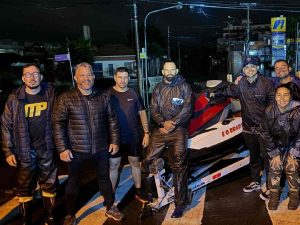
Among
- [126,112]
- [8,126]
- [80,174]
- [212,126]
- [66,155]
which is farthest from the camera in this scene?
[212,126]

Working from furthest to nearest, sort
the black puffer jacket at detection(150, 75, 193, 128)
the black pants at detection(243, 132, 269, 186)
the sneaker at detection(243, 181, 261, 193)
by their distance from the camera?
1. the sneaker at detection(243, 181, 261, 193)
2. the black pants at detection(243, 132, 269, 186)
3. the black puffer jacket at detection(150, 75, 193, 128)

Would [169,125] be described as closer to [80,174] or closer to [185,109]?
[185,109]

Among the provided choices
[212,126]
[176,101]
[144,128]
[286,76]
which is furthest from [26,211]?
[286,76]

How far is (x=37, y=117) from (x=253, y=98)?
2.85m

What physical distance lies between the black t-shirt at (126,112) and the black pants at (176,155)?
43 centimetres

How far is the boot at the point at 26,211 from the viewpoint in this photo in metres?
4.47

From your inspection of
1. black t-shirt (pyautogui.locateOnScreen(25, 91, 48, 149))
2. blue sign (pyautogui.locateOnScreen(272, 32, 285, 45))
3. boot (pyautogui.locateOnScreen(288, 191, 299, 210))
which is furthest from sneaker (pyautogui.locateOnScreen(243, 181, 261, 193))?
blue sign (pyautogui.locateOnScreen(272, 32, 285, 45))

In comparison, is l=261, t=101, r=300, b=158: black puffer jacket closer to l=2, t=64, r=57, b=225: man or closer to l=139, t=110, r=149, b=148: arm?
l=139, t=110, r=149, b=148: arm

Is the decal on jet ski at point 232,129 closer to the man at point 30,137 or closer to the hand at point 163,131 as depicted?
the hand at point 163,131

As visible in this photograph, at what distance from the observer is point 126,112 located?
494 centimetres

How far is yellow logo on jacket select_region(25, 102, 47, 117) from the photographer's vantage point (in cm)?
430

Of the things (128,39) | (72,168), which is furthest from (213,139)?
(128,39)

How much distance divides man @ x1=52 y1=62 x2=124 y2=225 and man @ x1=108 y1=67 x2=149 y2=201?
45cm

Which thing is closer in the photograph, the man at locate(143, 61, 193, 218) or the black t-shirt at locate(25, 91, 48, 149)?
the black t-shirt at locate(25, 91, 48, 149)
